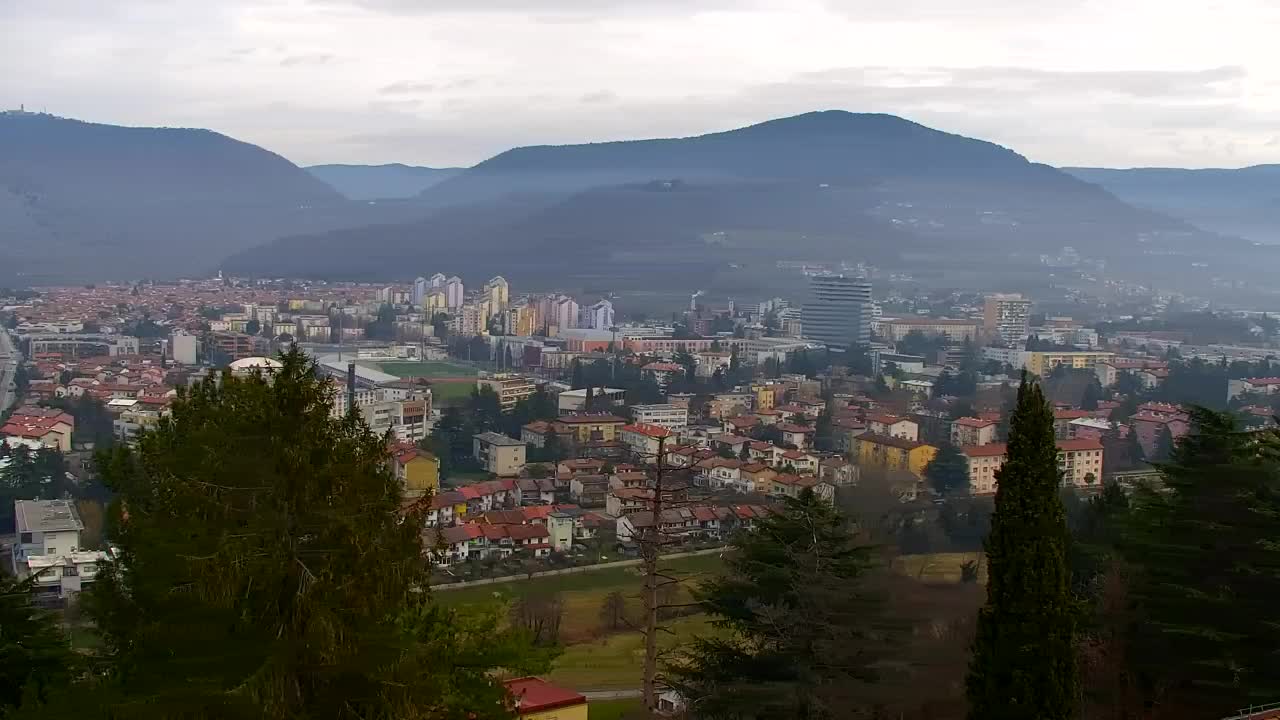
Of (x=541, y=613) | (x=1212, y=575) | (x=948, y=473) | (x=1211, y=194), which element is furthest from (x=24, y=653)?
(x=1211, y=194)

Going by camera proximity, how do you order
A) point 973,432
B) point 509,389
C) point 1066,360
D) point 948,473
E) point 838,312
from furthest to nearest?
1. point 838,312
2. point 1066,360
3. point 509,389
4. point 973,432
5. point 948,473

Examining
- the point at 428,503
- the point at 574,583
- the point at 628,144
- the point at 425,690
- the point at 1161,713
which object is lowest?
the point at 574,583

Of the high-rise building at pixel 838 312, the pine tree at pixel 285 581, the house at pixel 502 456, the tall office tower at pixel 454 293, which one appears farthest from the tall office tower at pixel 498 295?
the pine tree at pixel 285 581

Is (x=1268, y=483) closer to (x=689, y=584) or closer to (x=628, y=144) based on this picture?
(x=689, y=584)

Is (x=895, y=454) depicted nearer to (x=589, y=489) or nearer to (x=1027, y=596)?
(x=589, y=489)

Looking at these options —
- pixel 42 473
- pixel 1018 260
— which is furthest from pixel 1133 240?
pixel 42 473

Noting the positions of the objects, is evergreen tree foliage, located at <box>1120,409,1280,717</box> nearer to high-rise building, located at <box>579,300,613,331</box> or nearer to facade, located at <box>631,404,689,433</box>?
facade, located at <box>631,404,689,433</box>

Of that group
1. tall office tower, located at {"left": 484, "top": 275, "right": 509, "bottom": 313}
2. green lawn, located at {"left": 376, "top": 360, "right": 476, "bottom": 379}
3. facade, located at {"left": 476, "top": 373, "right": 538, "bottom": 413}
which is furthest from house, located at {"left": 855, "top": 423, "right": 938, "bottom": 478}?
tall office tower, located at {"left": 484, "top": 275, "right": 509, "bottom": 313}
